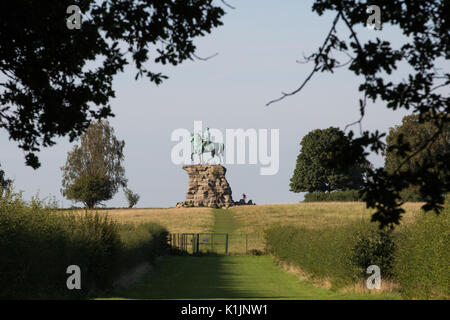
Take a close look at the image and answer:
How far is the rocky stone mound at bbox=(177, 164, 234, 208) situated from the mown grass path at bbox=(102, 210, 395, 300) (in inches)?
1215

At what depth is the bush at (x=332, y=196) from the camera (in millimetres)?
88875

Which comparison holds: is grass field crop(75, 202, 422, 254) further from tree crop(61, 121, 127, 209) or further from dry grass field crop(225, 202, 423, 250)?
tree crop(61, 121, 127, 209)

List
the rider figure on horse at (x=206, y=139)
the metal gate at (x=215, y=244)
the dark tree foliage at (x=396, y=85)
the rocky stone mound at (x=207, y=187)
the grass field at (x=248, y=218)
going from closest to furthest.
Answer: the dark tree foliage at (x=396, y=85) → the metal gate at (x=215, y=244) → the grass field at (x=248, y=218) → the rider figure on horse at (x=206, y=139) → the rocky stone mound at (x=207, y=187)

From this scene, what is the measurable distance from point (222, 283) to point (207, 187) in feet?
160

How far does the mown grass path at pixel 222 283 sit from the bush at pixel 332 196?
141 feet

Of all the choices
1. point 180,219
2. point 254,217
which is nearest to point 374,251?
point 180,219

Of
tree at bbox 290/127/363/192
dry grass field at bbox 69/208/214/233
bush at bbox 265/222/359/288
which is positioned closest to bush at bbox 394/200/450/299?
bush at bbox 265/222/359/288

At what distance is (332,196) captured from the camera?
90438mm

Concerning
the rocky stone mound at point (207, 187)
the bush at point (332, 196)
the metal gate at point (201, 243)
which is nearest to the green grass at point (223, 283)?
the metal gate at point (201, 243)

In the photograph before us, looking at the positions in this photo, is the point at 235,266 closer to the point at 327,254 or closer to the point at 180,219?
the point at 327,254

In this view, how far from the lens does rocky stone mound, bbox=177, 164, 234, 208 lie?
7812 centimetres

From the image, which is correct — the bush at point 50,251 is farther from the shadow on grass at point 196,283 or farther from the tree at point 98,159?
the tree at point 98,159
